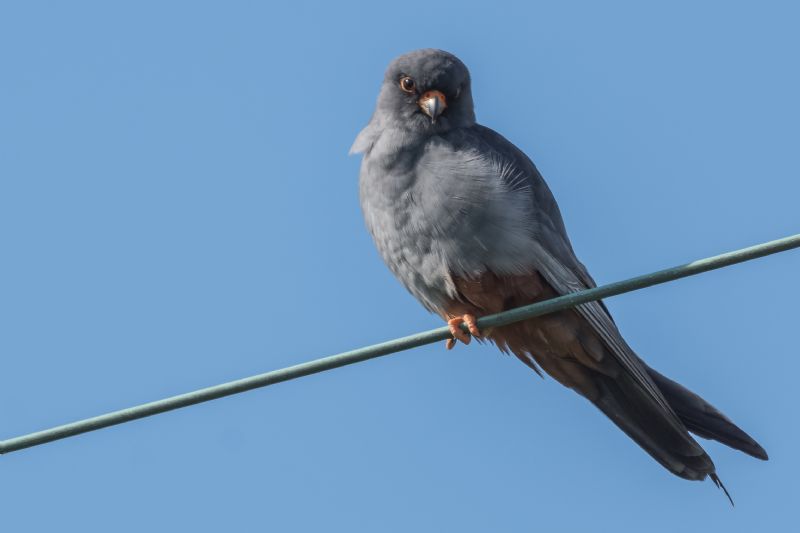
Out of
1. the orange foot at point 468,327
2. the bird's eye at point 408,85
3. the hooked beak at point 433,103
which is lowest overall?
the orange foot at point 468,327

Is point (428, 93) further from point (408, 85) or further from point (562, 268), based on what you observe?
point (562, 268)

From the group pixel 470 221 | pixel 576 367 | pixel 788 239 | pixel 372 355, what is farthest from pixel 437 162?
pixel 788 239

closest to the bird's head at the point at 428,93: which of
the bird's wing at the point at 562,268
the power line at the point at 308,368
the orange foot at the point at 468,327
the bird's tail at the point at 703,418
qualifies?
the bird's wing at the point at 562,268

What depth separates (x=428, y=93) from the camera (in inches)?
278

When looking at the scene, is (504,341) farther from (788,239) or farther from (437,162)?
(788,239)

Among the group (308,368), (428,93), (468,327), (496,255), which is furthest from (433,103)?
(308,368)

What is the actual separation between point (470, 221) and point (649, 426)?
1529mm

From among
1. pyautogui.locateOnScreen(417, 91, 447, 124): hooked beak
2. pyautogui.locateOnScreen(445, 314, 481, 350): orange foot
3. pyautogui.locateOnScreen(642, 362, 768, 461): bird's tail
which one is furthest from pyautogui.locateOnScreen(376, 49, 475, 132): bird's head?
pyautogui.locateOnScreen(642, 362, 768, 461): bird's tail

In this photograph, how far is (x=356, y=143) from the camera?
712cm

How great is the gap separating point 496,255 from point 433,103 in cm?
104

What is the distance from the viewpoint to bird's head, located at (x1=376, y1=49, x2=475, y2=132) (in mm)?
6945

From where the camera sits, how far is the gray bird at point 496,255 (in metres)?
6.41

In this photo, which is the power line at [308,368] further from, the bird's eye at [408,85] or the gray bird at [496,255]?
the bird's eye at [408,85]

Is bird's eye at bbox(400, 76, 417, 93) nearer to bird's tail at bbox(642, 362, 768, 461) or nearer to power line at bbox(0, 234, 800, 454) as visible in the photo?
bird's tail at bbox(642, 362, 768, 461)
